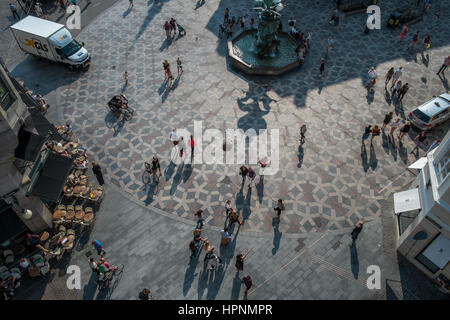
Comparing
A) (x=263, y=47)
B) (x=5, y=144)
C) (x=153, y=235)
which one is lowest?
(x=153, y=235)

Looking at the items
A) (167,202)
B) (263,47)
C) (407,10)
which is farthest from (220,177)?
(407,10)

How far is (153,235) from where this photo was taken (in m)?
17.1

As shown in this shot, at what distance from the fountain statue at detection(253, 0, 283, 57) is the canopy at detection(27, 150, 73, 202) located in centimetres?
1761

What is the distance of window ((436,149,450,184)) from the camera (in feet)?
47.0

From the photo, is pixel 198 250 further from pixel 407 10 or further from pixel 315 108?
pixel 407 10

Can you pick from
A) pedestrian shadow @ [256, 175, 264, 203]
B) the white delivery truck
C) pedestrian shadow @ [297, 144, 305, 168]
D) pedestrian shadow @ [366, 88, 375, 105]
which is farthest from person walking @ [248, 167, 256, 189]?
the white delivery truck

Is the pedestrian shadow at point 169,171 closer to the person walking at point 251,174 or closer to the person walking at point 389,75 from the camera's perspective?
the person walking at point 251,174

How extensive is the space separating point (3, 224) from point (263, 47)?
2228 centimetres

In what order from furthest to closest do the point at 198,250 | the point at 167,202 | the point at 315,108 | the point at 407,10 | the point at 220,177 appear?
1. the point at 407,10
2. the point at 315,108
3. the point at 220,177
4. the point at 167,202
5. the point at 198,250

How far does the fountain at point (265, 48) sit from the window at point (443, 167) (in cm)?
1480

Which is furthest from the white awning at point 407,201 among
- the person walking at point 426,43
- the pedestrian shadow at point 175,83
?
the person walking at point 426,43

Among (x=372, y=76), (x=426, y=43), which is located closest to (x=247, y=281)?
(x=372, y=76)

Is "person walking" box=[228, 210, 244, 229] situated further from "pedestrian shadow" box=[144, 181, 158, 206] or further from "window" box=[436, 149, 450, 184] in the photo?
"window" box=[436, 149, 450, 184]

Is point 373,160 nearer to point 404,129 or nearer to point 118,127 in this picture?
point 404,129
